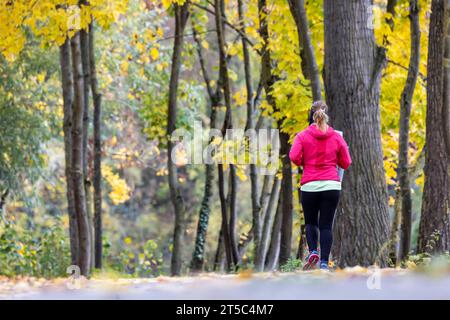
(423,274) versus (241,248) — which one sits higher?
(423,274)

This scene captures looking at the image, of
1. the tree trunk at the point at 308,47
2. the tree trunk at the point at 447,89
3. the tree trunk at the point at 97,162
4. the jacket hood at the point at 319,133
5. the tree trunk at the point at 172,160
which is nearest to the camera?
the jacket hood at the point at 319,133

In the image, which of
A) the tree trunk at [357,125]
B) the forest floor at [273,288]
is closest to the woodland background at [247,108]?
the tree trunk at [357,125]

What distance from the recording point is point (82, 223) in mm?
16781

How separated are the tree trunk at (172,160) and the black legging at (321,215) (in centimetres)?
781

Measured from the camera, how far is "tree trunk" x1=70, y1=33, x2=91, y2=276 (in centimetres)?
1633

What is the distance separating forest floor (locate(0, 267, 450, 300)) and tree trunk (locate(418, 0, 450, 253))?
4148 millimetres

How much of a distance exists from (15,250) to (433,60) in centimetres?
1146

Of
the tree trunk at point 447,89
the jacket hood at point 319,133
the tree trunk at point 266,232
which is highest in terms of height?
the tree trunk at point 447,89

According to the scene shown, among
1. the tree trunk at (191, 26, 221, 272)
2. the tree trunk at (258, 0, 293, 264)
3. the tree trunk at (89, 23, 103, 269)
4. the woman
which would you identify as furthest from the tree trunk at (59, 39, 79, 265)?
the woman

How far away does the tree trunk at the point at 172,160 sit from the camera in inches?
761

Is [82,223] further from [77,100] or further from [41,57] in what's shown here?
[41,57]

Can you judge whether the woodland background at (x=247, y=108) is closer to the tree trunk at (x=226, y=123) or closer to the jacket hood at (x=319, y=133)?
the tree trunk at (x=226, y=123)

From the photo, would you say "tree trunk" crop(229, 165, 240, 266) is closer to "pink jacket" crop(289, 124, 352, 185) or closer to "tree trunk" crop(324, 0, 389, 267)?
"tree trunk" crop(324, 0, 389, 267)
